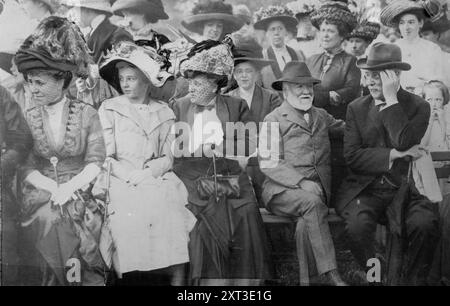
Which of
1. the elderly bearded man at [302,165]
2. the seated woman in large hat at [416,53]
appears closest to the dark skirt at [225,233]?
the elderly bearded man at [302,165]

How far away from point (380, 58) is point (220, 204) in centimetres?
176

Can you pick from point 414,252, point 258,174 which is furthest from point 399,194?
point 258,174

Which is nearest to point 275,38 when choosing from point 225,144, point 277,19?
point 277,19

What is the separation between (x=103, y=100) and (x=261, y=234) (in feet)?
5.53

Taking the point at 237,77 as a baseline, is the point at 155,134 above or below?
below

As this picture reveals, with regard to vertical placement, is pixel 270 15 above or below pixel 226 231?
above

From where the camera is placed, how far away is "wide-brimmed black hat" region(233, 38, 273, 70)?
594cm

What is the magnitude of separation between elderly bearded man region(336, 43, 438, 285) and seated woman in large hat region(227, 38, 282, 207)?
25.8 inches

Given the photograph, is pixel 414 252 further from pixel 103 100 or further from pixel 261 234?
pixel 103 100

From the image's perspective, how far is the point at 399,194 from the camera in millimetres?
5969

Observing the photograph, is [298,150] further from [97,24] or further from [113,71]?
[97,24]

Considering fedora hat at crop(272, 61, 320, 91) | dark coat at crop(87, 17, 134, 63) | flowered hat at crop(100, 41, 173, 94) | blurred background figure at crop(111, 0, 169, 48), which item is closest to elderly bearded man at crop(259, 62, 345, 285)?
fedora hat at crop(272, 61, 320, 91)

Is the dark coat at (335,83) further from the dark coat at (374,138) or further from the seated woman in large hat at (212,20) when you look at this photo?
the seated woman in large hat at (212,20)

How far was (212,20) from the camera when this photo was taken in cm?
593
